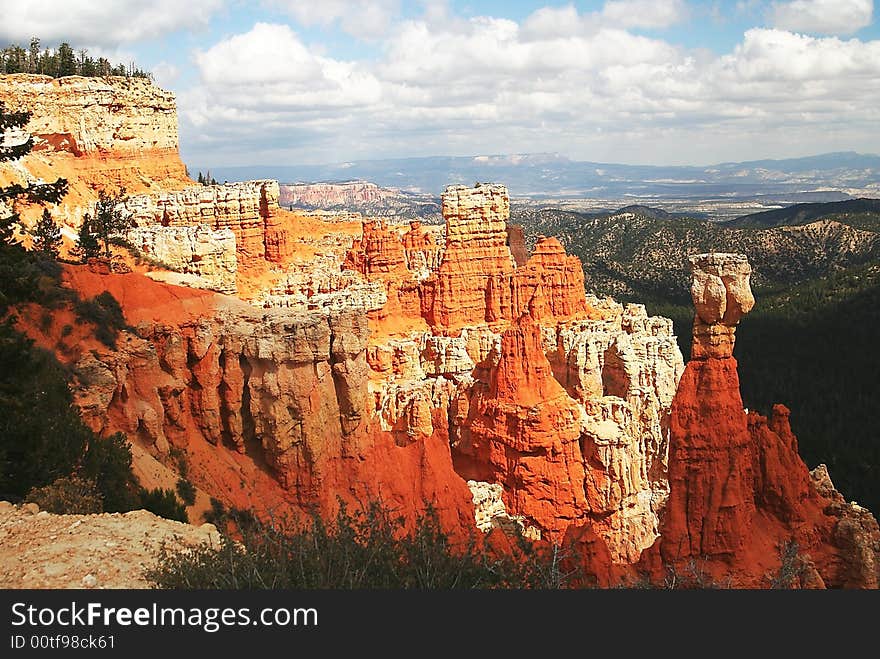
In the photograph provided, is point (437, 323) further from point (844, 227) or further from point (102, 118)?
point (844, 227)

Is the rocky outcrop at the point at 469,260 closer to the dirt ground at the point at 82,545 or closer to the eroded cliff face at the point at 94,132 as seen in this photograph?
the eroded cliff face at the point at 94,132

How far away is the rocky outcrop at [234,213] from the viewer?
31.8m

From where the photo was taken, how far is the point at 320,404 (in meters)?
18.5

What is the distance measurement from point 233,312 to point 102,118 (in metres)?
23.2

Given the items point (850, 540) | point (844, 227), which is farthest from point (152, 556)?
point (844, 227)

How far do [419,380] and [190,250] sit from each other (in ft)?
30.5

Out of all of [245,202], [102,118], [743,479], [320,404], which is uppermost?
[102,118]

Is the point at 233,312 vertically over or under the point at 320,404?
over

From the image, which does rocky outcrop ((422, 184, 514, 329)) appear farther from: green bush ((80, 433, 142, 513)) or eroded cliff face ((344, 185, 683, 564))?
green bush ((80, 433, 142, 513))

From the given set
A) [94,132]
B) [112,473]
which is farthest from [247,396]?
[94,132]

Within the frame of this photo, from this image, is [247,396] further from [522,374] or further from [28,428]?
[522,374]

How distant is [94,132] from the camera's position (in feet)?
121

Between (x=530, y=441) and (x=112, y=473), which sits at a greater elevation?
(x=112, y=473)

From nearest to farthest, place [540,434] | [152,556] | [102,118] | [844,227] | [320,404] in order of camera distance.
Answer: [152,556] → [320,404] → [540,434] → [102,118] → [844,227]
